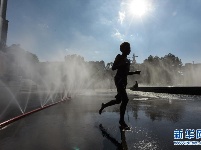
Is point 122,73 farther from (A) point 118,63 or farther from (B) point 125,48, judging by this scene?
(B) point 125,48

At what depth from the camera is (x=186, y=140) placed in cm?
389

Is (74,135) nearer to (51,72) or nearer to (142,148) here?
(142,148)

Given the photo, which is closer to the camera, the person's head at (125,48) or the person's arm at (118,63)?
the person's arm at (118,63)

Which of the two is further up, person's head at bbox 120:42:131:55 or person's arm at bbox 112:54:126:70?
person's head at bbox 120:42:131:55

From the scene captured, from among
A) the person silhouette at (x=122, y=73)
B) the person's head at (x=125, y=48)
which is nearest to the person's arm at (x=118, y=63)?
the person silhouette at (x=122, y=73)

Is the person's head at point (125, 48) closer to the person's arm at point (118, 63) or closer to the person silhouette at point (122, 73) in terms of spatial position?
the person silhouette at point (122, 73)

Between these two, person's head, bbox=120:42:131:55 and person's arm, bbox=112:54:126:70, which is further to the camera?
person's head, bbox=120:42:131:55

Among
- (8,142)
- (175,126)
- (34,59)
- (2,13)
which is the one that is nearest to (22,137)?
(8,142)

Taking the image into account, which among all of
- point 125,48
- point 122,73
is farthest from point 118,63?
point 125,48

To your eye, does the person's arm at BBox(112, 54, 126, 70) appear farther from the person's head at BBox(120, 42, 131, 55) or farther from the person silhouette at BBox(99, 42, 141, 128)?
the person's head at BBox(120, 42, 131, 55)

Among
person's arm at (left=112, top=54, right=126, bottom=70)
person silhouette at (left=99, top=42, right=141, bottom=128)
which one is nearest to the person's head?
person silhouette at (left=99, top=42, right=141, bottom=128)

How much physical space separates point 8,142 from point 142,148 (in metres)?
2.42

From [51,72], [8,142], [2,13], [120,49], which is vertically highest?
[2,13]

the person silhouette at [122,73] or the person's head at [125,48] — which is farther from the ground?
the person's head at [125,48]
